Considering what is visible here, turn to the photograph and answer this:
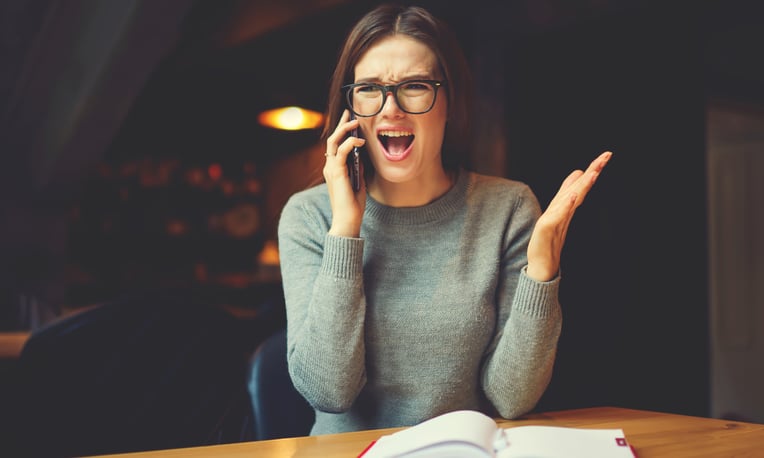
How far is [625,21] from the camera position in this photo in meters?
3.09

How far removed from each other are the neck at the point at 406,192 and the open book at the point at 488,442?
583 millimetres

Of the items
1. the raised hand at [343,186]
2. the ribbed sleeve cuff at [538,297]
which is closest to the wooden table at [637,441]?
the ribbed sleeve cuff at [538,297]

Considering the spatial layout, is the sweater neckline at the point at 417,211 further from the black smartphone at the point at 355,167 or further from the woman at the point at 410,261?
the black smartphone at the point at 355,167

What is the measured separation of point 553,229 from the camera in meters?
1.18

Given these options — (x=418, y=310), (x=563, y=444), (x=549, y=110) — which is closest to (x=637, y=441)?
(x=563, y=444)

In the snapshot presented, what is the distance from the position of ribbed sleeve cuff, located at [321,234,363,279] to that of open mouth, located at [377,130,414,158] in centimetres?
21

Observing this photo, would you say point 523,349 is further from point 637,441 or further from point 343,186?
point 343,186

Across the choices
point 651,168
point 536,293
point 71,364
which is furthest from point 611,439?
point 651,168

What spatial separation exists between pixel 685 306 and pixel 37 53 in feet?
12.2

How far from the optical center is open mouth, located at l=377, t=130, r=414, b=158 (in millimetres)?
1356

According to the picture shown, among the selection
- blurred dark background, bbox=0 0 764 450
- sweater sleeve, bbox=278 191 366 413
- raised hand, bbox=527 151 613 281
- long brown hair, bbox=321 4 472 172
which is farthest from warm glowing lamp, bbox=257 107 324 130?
raised hand, bbox=527 151 613 281

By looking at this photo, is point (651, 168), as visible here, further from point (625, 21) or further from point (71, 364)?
point (71, 364)

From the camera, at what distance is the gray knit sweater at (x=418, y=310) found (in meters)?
1.23

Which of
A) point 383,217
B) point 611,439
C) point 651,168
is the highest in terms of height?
point 651,168
